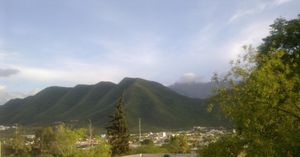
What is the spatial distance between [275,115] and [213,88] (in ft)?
8.79

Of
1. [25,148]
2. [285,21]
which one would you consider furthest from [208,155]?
[25,148]

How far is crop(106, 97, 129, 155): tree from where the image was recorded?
8371 cm

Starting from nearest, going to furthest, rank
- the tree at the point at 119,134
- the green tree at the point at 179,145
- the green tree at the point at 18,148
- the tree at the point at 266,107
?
the tree at the point at 266,107
the green tree at the point at 179,145
the tree at the point at 119,134
the green tree at the point at 18,148

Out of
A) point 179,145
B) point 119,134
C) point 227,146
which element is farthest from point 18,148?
point 227,146

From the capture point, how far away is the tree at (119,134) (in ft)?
275

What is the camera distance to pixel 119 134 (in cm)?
8519

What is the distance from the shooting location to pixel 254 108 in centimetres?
1617

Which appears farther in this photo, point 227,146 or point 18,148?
point 18,148

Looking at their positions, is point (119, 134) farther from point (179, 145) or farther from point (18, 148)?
point (18, 148)

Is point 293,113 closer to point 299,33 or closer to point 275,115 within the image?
point 275,115

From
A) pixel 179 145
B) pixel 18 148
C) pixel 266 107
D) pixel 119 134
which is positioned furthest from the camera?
pixel 18 148

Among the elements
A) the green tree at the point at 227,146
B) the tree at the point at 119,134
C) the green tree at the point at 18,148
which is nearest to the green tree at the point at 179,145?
the tree at the point at 119,134

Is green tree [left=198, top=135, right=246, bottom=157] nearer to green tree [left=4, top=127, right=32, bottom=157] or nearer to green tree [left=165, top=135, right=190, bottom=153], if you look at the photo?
green tree [left=165, top=135, right=190, bottom=153]

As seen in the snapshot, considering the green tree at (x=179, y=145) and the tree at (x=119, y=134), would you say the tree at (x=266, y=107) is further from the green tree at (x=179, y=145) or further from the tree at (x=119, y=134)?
the tree at (x=119, y=134)
